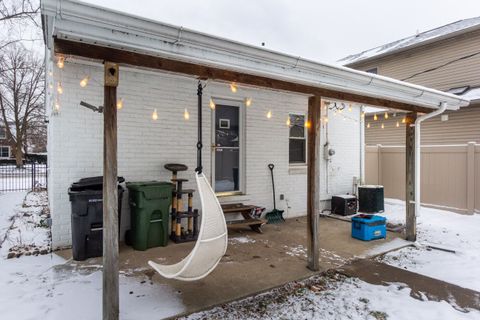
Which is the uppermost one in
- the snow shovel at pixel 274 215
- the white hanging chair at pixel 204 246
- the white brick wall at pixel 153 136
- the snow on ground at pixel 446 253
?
the white brick wall at pixel 153 136

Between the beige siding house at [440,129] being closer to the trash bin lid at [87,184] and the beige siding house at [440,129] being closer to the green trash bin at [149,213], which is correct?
the green trash bin at [149,213]

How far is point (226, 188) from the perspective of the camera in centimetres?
589

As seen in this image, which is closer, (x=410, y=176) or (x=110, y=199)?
(x=110, y=199)

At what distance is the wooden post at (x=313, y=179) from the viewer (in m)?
3.69

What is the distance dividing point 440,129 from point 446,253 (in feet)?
22.8

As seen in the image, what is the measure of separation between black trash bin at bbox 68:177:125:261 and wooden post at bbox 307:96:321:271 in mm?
2802

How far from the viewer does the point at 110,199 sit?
241 cm

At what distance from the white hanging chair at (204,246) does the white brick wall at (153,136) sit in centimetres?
227

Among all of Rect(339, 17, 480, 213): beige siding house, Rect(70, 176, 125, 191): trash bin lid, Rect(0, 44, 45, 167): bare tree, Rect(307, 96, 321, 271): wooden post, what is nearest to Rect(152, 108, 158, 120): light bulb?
Rect(70, 176, 125, 191): trash bin lid

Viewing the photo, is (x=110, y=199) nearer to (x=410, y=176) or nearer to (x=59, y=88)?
(x=59, y=88)

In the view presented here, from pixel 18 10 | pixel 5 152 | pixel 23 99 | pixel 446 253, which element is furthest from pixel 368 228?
pixel 5 152

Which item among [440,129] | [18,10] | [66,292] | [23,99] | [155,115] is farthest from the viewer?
[23,99]

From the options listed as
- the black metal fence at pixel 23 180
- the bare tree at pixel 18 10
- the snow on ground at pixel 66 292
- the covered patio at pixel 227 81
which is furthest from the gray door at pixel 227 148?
the black metal fence at pixel 23 180

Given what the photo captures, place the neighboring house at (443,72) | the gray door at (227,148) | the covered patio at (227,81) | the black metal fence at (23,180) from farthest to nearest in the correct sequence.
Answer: the black metal fence at (23,180)
the neighboring house at (443,72)
the gray door at (227,148)
the covered patio at (227,81)
